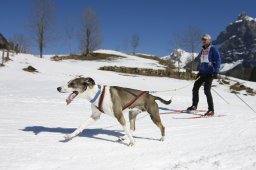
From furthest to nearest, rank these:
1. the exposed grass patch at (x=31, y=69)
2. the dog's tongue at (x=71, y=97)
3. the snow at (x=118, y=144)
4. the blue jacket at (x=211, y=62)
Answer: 1. the exposed grass patch at (x=31, y=69)
2. the blue jacket at (x=211, y=62)
3. the dog's tongue at (x=71, y=97)
4. the snow at (x=118, y=144)

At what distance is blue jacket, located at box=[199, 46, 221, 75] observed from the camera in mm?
10531

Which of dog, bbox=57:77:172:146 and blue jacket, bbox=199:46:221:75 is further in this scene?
blue jacket, bbox=199:46:221:75

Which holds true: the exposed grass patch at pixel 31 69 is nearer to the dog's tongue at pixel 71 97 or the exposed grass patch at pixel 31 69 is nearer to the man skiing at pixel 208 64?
the man skiing at pixel 208 64

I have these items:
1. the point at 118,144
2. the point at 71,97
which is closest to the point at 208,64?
the point at 118,144

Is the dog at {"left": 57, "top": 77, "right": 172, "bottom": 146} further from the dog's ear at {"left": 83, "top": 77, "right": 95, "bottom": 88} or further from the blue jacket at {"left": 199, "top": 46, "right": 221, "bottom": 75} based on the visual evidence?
the blue jacket at {"left": 199, "top": 46, "right": 221, "bottom": 75}

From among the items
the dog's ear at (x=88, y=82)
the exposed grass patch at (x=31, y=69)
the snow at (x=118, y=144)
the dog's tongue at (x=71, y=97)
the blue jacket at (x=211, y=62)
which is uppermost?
the blue jacket at (x=211, y=62)

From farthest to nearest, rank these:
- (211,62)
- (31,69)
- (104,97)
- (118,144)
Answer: (31,69), (211,62), (118,144), (104,97)

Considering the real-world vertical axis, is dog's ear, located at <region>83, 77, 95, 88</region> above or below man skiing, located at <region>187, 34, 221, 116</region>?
below

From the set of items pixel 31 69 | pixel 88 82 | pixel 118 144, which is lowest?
pixel 118 144

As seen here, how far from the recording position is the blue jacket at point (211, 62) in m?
10.5

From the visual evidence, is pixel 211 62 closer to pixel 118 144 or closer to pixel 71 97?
pixel 118 144

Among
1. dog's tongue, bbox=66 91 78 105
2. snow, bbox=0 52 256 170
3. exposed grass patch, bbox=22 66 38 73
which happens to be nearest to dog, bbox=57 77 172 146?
dog's tongue, bbox=66 91 78 105

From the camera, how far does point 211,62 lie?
10625 millimetres

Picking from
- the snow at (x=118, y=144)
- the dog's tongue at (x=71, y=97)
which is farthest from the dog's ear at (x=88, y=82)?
the snow at (x=118, y=144)
